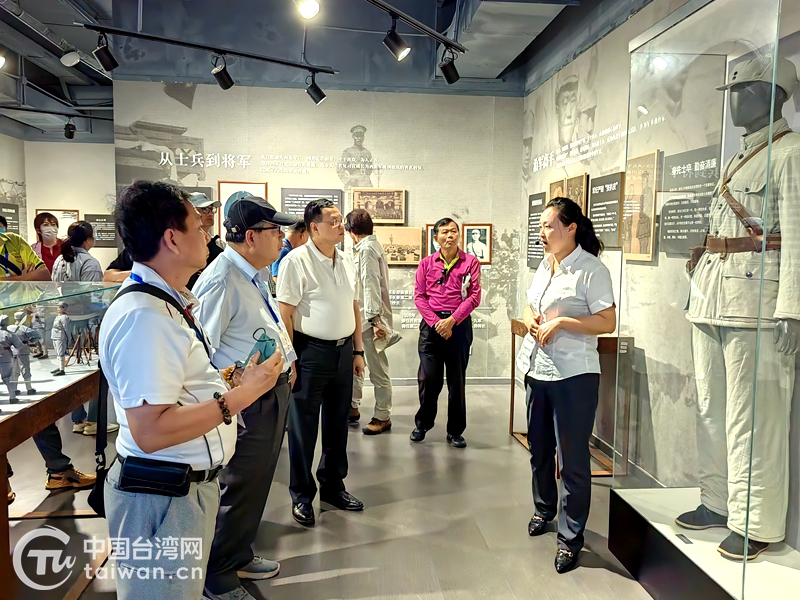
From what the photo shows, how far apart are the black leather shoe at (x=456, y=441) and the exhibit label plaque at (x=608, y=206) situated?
5.97 ft

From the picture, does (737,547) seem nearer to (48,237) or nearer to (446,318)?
(446,318)

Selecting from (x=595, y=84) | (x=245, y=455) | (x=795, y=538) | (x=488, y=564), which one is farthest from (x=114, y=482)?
(x=595, y=84)

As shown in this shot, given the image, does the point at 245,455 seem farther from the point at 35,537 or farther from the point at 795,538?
the point at 795,538

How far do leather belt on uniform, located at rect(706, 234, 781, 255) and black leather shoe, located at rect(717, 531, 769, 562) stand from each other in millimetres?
1034

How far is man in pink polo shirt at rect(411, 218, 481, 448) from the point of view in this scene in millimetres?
4020

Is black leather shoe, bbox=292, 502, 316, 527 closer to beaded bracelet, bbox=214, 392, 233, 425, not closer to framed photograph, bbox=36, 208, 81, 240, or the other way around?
beaded bracelet, bbox=214, 392, 233, 425

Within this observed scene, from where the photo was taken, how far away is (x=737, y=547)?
6.33ft

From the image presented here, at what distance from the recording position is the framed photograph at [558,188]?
4.75 metres

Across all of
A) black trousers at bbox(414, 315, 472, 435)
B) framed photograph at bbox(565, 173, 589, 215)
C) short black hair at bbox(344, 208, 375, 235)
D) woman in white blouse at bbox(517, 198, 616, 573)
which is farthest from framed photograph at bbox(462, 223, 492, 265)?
woman in white blouse at bbox(517, 198, 616, 573)

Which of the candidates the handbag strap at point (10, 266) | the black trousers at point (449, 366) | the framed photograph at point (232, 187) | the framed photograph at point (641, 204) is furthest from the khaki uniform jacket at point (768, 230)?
the framed photograph at point (232, 187)

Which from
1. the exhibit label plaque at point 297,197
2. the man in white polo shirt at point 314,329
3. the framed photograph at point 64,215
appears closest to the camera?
the man in white polo shirt at point 314,329

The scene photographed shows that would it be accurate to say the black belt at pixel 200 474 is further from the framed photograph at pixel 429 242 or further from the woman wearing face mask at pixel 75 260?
the framed photograph at pixel 429 242

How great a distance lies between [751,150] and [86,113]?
29.2ft

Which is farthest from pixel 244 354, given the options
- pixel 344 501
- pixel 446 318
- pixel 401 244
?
pixel 401 244
